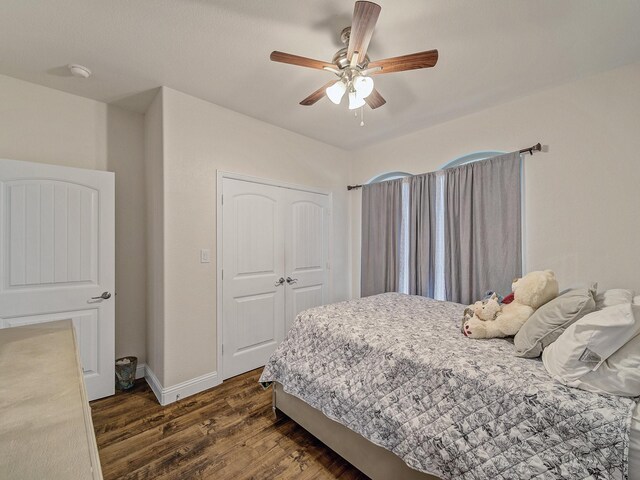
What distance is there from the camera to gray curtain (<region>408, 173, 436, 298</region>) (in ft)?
9.89

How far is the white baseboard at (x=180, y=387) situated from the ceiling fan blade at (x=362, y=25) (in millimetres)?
2721

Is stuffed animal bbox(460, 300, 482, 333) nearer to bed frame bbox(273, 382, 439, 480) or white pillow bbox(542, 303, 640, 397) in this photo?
white pillow bbox(542, 303, 640, 397)

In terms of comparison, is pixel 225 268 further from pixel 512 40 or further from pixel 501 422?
pixel 512 40

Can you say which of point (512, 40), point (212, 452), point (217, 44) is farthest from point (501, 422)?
point (217, 44)

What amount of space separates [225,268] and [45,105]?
77.2 inches

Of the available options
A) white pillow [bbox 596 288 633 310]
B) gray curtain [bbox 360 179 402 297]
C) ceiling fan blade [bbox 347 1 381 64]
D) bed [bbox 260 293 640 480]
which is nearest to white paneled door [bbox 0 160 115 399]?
bed [bbox 260 293 640 480]

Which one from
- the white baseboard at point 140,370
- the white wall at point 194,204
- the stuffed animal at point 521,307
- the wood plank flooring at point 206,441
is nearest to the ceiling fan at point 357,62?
the white wall at point 194,204

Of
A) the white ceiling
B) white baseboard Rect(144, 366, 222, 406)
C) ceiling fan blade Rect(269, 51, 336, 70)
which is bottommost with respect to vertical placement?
white baseboard Rect(144, 366, 222, 406)

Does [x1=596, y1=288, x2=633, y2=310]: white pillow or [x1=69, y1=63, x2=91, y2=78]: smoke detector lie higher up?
[x1=69, y1=63, x2=91, y2=78]: smoke detector

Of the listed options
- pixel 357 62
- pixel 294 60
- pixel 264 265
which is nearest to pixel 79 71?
pixel 294 60

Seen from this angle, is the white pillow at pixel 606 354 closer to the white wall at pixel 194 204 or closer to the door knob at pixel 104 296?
the white wall at pixel 194 204

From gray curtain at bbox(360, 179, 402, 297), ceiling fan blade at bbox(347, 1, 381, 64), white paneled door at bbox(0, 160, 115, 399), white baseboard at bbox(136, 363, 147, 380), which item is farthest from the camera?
gray curtain at bbox(360, 179, 402, 297)

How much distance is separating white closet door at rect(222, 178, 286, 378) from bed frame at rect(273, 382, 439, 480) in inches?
33.9

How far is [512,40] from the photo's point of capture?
1747mm
